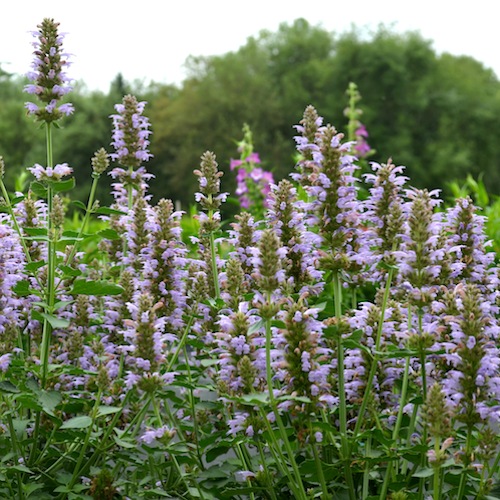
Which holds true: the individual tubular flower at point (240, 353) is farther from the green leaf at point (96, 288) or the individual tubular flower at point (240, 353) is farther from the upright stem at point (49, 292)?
the upright stem at point (49, 292)

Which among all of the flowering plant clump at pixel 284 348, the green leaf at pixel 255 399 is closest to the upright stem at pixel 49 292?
the flowering plant clump at pixel 284 348

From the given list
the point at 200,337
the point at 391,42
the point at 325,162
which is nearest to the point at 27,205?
the point at 200,337

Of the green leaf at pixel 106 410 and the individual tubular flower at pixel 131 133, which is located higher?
the individual tubular flower at pixel 131 133

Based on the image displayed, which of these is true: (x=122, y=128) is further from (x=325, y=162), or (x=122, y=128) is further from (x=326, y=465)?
(x=326, y=465)

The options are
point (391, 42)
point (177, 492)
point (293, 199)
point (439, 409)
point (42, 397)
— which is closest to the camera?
point (439, 409)

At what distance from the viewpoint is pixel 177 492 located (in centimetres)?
366

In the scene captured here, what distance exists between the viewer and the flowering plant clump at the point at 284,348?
9.20 feet

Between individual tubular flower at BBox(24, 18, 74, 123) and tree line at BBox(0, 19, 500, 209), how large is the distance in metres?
35.3

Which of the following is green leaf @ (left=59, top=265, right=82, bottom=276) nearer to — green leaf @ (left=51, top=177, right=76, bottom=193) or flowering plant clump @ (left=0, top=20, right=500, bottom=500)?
flowering plant clump @ (left=0, top=20, right=500, bottom=500)

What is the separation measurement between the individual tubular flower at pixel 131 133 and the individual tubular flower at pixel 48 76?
511 mm

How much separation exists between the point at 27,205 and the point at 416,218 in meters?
1.97

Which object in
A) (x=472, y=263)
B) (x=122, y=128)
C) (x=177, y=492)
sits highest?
(x=122, y=128)

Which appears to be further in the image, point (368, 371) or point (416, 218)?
point (368, 371)

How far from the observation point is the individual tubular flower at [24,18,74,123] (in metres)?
3.71
